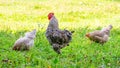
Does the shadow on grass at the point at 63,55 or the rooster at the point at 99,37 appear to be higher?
the rooster at the point at 99,37

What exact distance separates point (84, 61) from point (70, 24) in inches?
194

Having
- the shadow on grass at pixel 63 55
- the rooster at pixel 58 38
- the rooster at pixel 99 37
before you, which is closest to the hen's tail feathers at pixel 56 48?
the rooster at pixel 58 38

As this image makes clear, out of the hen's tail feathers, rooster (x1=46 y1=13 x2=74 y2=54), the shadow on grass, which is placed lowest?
the shadow on grass

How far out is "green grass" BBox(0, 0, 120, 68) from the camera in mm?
8867

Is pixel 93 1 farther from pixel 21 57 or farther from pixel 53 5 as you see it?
pixel 21 57

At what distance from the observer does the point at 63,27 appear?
43.0 ft

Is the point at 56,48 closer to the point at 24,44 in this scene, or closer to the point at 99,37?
the point at 24,44

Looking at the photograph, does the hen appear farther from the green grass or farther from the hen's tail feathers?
the hen's tail feathers

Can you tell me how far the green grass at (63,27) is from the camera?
349 inches

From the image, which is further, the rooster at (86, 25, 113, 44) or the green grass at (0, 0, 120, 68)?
the rooster at (86, 25, 113, 44)

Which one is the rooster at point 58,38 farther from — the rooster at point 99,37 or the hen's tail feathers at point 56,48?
the rooster at point 99,37

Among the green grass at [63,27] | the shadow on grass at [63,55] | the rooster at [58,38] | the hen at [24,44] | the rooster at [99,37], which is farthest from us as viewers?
the rooster at [99,37]

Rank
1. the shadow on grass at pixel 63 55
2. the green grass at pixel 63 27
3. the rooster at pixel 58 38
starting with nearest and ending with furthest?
the shadow on grass at pixel 63 55 → the green grass at pixel 63 27 → the rooster at pixel 58 38

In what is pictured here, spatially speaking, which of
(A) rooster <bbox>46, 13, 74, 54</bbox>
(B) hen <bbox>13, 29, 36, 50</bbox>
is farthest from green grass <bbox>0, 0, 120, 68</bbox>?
(A) rooster <bbox>46, 13, 74, 54</bbox>
